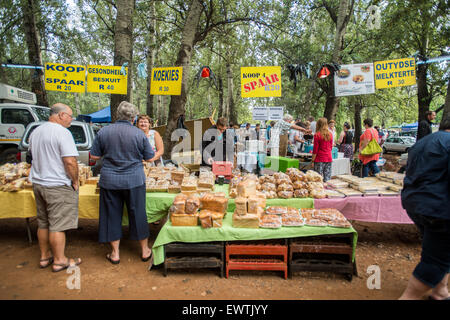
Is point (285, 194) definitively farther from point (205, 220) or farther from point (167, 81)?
point (167, 81)

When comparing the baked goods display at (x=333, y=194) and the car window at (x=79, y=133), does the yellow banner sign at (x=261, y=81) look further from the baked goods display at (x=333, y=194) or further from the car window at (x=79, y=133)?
the car window at (x=79, y=133)

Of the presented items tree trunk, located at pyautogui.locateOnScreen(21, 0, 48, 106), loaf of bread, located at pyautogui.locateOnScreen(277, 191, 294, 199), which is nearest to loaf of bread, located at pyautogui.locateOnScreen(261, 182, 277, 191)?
loaf of bread, located at pyautogui.locateOnScreen(277, 191, 294, 199)

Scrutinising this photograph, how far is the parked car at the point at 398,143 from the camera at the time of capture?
1983cm

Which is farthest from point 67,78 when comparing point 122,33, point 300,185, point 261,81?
point 300,185

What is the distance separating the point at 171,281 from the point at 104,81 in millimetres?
5238

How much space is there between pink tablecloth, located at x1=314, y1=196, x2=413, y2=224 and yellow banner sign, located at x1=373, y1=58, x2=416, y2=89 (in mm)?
4539

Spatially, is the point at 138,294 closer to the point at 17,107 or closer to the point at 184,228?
the point at 184,228

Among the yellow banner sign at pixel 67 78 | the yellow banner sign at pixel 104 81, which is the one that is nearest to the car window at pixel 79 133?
the yellow banner sign at pixel 67 78

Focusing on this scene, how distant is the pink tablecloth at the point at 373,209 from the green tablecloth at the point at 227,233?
0.73m

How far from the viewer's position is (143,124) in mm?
4289

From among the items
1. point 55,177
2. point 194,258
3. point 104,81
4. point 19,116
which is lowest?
point 194,258

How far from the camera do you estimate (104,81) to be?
625cm

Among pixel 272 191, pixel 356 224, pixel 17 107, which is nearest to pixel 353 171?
pixel 356 224

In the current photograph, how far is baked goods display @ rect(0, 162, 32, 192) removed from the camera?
3.52m
